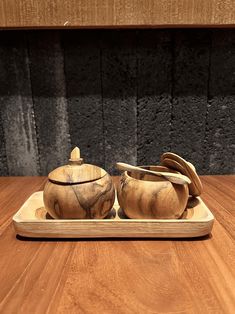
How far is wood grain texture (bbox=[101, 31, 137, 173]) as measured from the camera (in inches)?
34.8

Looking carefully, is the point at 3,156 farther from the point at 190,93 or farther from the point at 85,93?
the point at 190,93

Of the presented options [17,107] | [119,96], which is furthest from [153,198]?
[17,107]

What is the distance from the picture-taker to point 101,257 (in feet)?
1.57

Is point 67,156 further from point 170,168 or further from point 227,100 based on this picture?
point 227,100

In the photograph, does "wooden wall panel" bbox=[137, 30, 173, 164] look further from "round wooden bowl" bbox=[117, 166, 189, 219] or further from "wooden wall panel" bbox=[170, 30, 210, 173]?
"round wooden bowl" bbox=[117, 166, 189, 219]

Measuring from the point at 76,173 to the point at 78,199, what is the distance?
0.05 meters

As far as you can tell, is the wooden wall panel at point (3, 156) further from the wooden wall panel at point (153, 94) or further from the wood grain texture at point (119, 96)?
the wooden wall panel at point (153, 94)

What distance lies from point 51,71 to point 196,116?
50 centimetres

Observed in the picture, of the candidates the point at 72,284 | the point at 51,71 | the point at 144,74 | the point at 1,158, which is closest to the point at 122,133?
the point at 144,74

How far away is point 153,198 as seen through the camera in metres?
0.52

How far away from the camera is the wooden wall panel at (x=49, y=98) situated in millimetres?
Answer: 885

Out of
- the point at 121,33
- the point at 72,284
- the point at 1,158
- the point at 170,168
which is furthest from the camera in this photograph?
the point at 1,158

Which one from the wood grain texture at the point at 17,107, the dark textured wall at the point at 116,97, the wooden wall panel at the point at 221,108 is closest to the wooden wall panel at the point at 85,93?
the dark textured wall at the point at 116,97

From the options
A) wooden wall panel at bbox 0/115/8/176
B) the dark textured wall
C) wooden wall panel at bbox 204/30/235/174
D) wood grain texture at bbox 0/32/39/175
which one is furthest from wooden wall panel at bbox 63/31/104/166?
wooden wall panel at bbox 204/30/235/174
